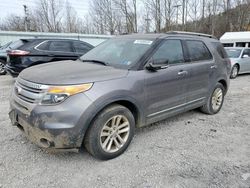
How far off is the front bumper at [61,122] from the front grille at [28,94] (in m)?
0.09

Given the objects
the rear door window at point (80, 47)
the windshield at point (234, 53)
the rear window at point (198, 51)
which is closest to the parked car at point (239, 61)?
the windshield at point (234, 53)

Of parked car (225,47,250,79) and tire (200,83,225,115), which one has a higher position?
parked car (225,47,250,79)

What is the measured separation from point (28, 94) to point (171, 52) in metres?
2.34

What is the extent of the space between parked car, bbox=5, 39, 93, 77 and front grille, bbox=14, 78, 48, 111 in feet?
14.0

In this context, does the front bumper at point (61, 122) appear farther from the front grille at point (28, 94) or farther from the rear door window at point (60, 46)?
the rear door window at point (60, 46)

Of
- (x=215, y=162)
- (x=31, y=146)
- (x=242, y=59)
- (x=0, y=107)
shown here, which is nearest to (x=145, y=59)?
(x=215, y=162)

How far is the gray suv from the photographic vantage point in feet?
8.41

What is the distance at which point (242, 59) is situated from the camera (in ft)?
34.5

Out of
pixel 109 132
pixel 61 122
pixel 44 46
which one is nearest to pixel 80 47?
pixel 44 46

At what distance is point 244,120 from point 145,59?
8.99 feet

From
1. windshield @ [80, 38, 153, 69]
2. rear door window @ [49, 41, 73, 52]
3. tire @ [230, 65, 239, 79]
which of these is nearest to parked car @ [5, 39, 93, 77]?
rear door window @ [49, 41, 73, 52]

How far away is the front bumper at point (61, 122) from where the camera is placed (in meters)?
2.53

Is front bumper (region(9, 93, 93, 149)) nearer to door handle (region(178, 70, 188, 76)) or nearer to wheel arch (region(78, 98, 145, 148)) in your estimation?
wheel arch (region(78, 98, 145, 148))

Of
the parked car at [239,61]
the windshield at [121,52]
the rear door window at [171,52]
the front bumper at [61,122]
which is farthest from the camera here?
the parked car at [239,61]
